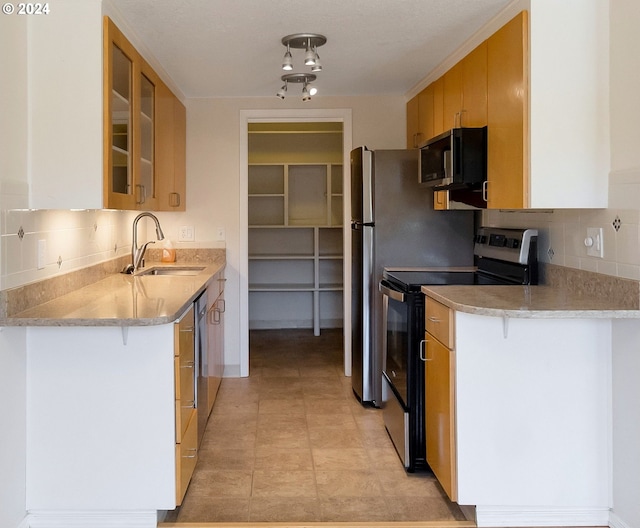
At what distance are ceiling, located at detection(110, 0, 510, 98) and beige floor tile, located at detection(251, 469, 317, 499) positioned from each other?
7.04ft

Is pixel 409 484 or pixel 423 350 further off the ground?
pixel 423 350

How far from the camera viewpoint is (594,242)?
99.1 inches

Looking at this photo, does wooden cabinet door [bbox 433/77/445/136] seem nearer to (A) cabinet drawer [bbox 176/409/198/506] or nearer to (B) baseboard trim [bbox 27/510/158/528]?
(A) cabinet drawer [bbox 176/409/198/506]

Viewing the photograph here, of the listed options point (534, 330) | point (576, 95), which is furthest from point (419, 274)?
point (576, 95)

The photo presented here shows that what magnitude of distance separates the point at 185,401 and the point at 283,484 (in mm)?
626

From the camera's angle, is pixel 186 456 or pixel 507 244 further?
pixel 507 244

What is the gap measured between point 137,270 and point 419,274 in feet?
5.78

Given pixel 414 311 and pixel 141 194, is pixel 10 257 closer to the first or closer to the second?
pixel 141 194

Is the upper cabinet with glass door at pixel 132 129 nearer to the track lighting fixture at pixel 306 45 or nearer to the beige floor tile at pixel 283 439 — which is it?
the track lighting fixture at pixel 306 45

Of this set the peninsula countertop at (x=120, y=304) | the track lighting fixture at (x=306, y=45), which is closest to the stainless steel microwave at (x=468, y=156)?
the track lighting fixture at (x=306, y=45)

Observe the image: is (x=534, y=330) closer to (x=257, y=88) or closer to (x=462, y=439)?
(x=462, y=439)

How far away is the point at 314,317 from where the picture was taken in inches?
256

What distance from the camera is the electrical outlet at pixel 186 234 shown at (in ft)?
15.1

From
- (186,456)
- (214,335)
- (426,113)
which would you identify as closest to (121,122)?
(186,456)
